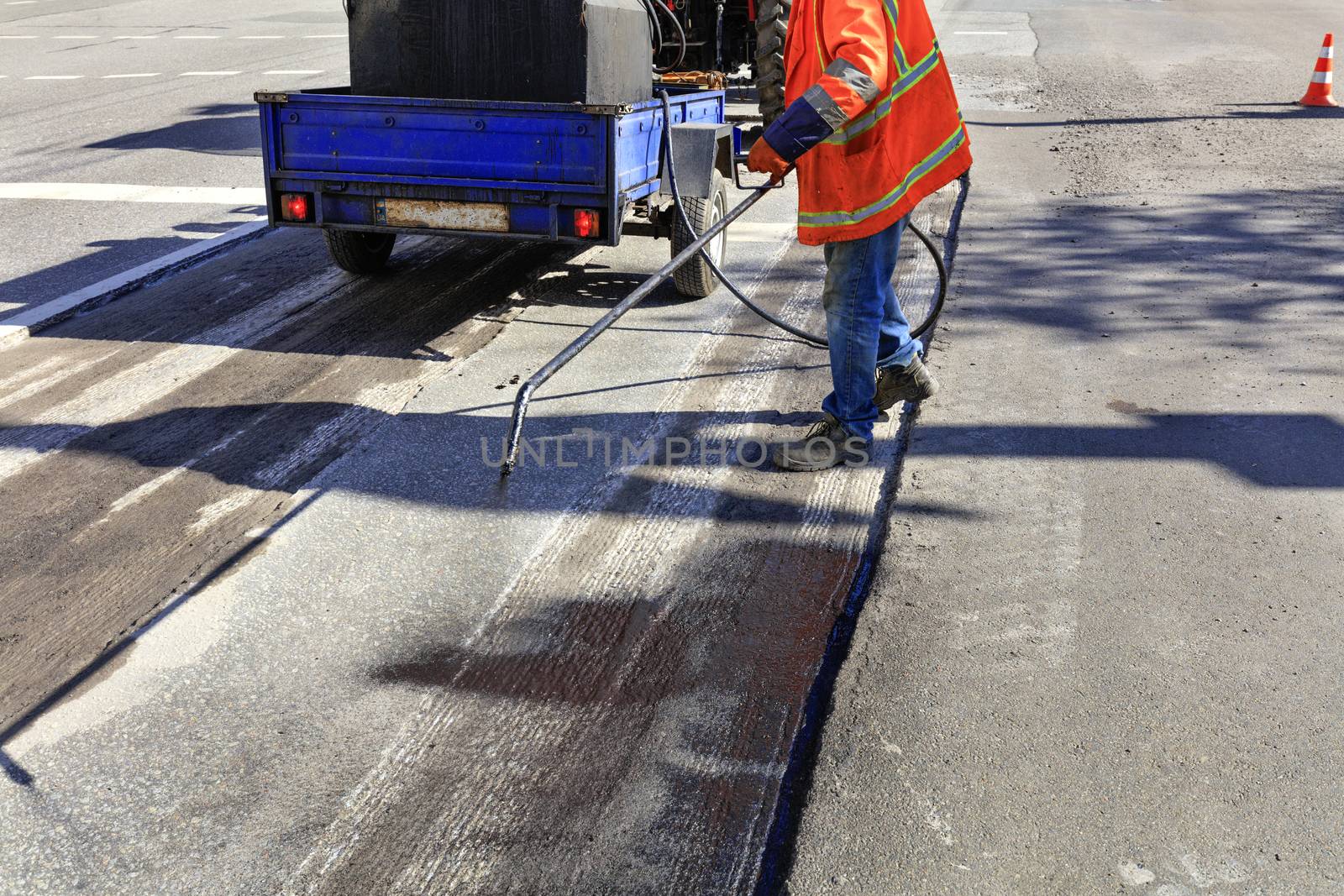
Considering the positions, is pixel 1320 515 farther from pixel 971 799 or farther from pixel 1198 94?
pixel 1198 94

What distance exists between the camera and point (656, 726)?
3.00m

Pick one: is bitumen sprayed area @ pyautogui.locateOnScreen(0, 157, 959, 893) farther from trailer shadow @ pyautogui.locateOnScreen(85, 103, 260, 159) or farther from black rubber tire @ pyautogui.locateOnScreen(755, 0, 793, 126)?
trailer shadow @ pyautogui.locateOnScreen(85, 103, 260, 159)

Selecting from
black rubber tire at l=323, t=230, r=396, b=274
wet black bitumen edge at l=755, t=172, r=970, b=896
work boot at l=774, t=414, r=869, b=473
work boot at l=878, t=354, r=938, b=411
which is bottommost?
wet black bitumen edge at l=755, t=172, r=970, b=896

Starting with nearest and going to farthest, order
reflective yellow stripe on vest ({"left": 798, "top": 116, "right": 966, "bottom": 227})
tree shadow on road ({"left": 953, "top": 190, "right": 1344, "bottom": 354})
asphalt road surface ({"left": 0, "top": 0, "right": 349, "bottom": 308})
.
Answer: reflective yellow stripe on vest ({"left": 798, "top": 116, "right": 966, "bottom": 227}) < tree shadow on road ({"left": 953, "top": 190, "right": 1344, "bottom": 354}) < asphalt road surface ({"left": 0, "top": 0, "right": 349, "bottom": 308})

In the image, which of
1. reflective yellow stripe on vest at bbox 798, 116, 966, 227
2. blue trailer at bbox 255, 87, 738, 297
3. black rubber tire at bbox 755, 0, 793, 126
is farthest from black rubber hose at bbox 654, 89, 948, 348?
black rubber tire at bbox 755, 0, 793, 126

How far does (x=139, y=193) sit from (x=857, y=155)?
6717 millimetres

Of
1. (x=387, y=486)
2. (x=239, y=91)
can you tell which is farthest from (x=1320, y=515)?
(x=239, y=91)

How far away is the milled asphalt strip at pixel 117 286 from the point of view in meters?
5.95

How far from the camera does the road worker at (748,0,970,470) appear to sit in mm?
3814

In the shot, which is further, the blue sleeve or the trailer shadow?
the trailer shadow

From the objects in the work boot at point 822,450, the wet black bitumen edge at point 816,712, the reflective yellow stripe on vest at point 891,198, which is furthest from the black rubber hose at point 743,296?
the wet black bitumen edge at point 816,712

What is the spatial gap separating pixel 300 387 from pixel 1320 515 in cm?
402

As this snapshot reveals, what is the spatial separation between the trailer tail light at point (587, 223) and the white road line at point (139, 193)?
408 cm

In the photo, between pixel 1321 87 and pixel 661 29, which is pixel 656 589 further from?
pixel 1321 87
